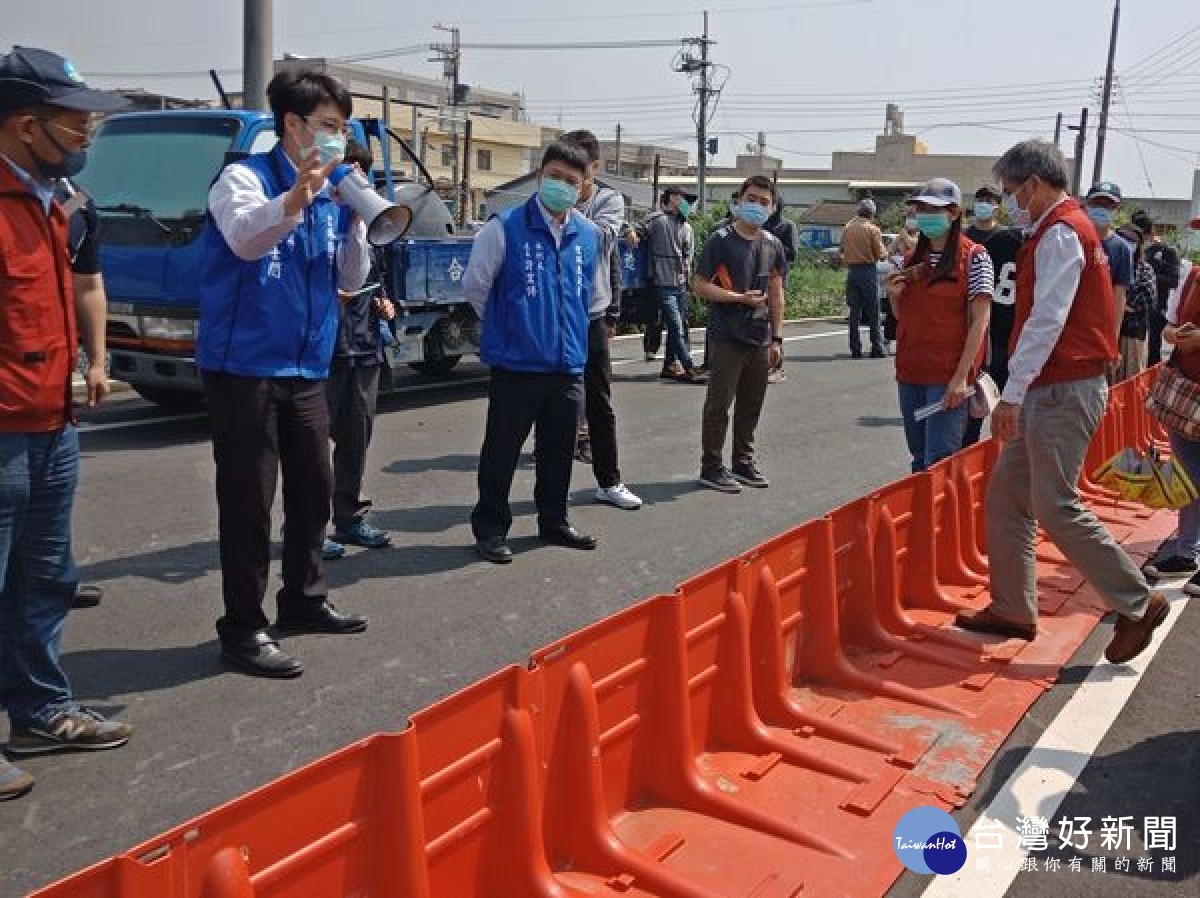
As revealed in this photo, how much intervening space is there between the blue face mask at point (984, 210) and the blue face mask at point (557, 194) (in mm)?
3468

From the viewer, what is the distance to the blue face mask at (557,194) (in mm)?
5453

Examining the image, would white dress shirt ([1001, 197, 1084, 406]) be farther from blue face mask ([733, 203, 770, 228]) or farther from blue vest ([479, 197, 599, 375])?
blue face mask ([733, 203, 770, 228])

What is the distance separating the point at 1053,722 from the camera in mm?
3996

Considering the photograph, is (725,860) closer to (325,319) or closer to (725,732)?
(725,732)

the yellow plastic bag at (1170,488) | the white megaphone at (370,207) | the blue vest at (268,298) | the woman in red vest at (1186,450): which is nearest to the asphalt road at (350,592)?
the yellow plastic bag at (1170,488)

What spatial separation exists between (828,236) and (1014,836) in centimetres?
5158

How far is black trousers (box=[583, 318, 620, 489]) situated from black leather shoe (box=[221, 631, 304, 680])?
2.87 metres

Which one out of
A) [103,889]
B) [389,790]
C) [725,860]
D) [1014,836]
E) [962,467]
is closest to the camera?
[103,889]

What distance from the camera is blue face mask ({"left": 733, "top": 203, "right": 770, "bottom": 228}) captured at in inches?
276

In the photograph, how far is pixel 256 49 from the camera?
36.3ft

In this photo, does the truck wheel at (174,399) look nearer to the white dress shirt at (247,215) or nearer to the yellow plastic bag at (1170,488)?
the white dress shirt at (247,215)

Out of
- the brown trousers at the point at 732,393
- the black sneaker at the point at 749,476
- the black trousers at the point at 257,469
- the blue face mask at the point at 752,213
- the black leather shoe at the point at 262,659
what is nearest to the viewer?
the black trousers at the point at 257,469

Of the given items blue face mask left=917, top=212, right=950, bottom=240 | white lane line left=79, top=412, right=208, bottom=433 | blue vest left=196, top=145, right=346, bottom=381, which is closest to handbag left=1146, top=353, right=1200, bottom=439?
blue face mask left=917, top=212, right=950, bottom=240

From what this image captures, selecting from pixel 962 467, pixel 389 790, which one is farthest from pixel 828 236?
pixel 389 790
